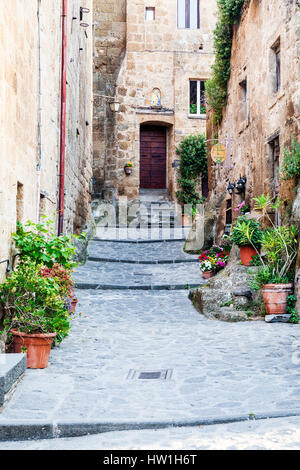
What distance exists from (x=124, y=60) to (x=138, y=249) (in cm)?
978

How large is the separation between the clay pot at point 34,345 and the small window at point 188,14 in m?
18.7

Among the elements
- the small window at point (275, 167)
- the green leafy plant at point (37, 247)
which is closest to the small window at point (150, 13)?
the small window at point (275, 167)

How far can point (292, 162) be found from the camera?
8.90 metres

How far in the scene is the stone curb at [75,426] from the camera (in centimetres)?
349

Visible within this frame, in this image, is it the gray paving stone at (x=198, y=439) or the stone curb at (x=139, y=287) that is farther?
the stone curb at (x=139, y=287)

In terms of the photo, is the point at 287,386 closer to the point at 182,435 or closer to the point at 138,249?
the point at 182,435

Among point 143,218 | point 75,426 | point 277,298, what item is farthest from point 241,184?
point 75,426

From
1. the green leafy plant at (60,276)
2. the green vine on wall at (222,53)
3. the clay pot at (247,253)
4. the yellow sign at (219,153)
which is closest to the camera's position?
the green leafy plant at (60,276)

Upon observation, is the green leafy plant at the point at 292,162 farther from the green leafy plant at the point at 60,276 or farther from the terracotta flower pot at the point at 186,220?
the terracotta flower pot at the point at 186,220

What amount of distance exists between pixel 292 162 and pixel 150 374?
532 centimetres

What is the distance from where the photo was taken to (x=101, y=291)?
10305 mm

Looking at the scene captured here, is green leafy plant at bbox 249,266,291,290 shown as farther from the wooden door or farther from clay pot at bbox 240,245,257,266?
the wooden door

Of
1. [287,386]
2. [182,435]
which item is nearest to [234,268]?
[287,386]

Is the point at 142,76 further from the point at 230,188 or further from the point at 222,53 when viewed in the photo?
the point at 230,188
